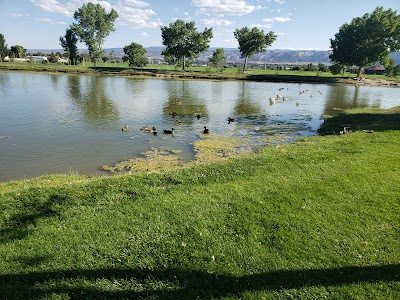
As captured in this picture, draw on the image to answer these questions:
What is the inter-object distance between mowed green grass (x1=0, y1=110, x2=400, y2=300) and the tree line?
9161 cm

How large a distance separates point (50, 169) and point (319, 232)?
12885 millimetres

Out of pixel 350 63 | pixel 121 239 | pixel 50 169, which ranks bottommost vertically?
pixel 50 169

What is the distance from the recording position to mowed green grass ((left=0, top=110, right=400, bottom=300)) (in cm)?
599

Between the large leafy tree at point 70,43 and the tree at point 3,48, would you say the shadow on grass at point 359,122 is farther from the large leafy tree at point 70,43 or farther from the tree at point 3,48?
the tree at point 3,48

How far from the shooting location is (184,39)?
102 meters

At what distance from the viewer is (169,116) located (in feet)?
101

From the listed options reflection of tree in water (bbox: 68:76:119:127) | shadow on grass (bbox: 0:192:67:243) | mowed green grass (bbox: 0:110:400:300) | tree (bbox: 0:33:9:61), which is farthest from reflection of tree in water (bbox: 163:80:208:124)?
tree (bbox: 0:33:9:61)

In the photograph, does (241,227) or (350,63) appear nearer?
(241,227)

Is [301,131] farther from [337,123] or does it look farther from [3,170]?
[3,170]

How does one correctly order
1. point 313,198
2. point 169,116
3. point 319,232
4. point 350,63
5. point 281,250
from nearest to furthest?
1. point 281,250
2. point 319,232
3. point 313,198
4. point 169,116
5. point 350,63

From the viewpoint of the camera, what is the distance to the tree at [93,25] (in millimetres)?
106688

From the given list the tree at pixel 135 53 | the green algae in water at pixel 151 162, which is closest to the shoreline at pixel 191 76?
the tree at pixel 135 53

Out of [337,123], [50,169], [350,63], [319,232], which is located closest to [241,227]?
[319,232]

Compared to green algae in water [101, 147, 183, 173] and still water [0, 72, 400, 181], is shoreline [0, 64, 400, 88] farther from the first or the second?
green algae in water [101, 147, 183, 173]
